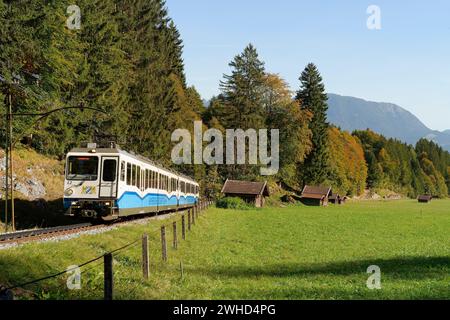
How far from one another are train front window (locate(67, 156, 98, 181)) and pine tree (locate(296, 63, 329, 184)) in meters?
71.2

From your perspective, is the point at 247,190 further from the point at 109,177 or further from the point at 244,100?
the point at 109,177

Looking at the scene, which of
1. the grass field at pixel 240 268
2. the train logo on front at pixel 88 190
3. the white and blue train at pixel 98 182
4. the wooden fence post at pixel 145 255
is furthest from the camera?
the train logo on front at pixel 88 190

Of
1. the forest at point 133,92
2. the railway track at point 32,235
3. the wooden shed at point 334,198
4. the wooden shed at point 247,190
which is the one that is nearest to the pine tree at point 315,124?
the forest at point 133,92

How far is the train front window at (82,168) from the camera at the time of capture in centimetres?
2180

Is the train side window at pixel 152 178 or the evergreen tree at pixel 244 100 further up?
the evergreen tree at pixel 244 100

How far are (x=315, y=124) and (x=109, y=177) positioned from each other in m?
73.6

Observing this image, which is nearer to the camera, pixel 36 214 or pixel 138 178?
pixel 138 178

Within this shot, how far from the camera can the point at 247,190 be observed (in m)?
70.2

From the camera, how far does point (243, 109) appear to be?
7775 cm

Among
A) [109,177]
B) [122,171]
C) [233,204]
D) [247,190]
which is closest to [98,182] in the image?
[109,177]

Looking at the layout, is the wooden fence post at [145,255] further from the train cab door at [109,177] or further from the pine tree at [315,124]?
the pine tree at [315,124]

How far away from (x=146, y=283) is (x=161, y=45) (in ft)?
184

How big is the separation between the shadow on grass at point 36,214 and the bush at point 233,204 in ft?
120
